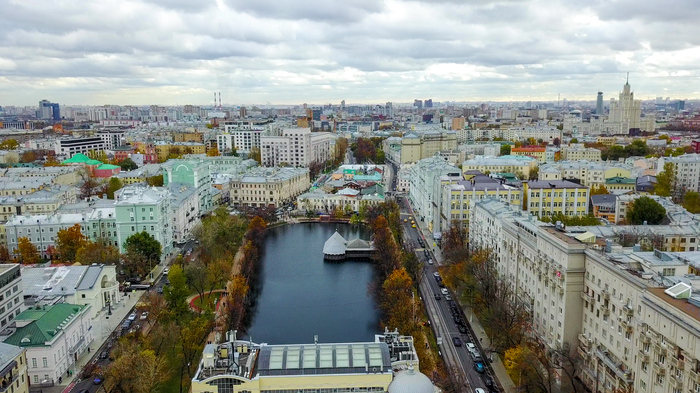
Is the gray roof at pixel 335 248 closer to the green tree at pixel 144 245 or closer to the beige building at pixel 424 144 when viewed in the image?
the green tree at pixel 144 245

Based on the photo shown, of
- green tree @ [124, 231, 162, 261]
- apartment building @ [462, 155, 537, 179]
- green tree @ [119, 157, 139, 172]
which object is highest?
apartment building @ [462, 155, 537, 179]

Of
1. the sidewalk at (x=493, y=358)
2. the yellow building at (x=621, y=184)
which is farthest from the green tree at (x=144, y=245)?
the yellow building at (x=621, y=184)

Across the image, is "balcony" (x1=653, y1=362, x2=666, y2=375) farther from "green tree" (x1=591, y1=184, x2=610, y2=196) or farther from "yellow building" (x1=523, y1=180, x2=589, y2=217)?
"green tree" (x1=591, y1=184, x2=610, y2=196)

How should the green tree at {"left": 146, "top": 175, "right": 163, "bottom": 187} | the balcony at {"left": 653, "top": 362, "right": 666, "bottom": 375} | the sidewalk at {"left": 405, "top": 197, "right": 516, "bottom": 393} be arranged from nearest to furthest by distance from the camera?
the balcony at {"left": 653, "top": 362, "right": 666, "bottom": 375} < the sidewalk at {"left": 405, "top": 197, "right": 516, "bottom": 393} < the green tree at {"left": 146, "top": 175, "right": 163, "bottom": 187}

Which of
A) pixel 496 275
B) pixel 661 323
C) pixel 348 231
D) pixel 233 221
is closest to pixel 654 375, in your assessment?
pixel 661 323

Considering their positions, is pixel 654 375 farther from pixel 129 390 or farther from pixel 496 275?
pixel 129 390

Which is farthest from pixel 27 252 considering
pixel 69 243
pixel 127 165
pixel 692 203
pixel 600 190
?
pixel 692 203

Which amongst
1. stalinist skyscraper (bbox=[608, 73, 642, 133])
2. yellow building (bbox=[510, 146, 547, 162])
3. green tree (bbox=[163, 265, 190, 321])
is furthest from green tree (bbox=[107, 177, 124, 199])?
stalinist skyscraper (bbox=[608, 73, 642, 133])
